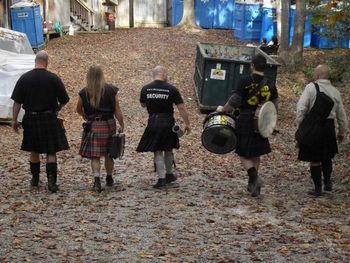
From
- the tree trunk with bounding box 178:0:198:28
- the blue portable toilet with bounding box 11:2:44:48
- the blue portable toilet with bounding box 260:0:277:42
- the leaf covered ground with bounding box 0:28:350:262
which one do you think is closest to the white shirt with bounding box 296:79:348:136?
the leaf covered ground with bounding box 0:28:350:262

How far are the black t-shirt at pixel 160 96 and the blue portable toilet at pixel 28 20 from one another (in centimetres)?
1494

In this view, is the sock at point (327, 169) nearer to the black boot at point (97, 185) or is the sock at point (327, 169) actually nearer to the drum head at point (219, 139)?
the drum head at point (219, 139)

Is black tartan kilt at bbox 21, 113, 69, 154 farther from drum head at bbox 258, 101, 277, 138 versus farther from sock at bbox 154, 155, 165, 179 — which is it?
drum head at bbox 258, 101, 277, 138

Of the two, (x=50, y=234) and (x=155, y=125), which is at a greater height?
(x=155, y=125)

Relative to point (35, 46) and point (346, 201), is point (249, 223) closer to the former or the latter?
point (346, 201)

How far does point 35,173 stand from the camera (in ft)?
29.3

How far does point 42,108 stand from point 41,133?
33 cm

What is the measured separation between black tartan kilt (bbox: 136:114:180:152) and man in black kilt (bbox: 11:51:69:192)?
1.12m

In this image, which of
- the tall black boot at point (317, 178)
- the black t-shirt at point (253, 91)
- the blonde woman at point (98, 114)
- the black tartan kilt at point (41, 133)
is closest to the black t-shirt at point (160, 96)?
the blonde woman at point (98, 114)

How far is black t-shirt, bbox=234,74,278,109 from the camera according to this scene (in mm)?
8203

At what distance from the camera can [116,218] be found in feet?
24.5

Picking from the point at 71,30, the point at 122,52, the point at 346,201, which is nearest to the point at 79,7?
the point at 71,30

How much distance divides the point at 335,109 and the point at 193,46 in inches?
681

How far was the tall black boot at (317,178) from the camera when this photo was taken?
8.66 m
